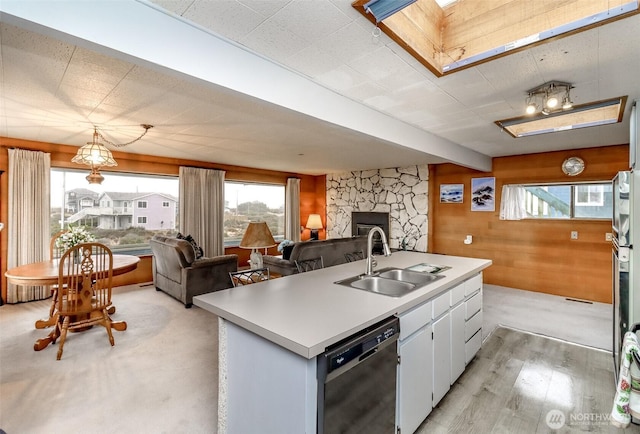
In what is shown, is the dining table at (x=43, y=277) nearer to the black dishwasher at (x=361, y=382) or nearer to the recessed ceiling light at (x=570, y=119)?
the black dishwasher at (x=361, y=382)

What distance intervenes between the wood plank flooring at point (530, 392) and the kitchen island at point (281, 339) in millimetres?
872

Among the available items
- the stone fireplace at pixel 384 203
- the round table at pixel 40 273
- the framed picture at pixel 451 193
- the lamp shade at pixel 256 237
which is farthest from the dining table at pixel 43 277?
the framed picture at pixel 451 193

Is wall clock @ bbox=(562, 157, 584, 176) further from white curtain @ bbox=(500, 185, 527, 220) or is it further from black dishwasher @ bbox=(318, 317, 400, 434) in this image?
black dishwasher @ bbox=(318, 317, 400, 434)

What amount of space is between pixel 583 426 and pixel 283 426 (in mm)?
2088

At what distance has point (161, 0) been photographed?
1362 mm

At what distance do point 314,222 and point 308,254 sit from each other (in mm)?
3800

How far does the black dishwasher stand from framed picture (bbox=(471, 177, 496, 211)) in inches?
191

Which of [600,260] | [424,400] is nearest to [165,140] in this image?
[424,400]

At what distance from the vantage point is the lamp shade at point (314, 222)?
26.8 ft

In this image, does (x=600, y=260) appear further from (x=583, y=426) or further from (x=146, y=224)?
Result: (x=146, y=224)

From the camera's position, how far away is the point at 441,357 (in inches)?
80.8

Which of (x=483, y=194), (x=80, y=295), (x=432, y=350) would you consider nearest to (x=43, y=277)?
(x=80, y=295)

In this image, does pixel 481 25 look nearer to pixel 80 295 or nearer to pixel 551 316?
pixel 551 316

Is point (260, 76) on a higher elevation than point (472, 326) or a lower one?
higher
